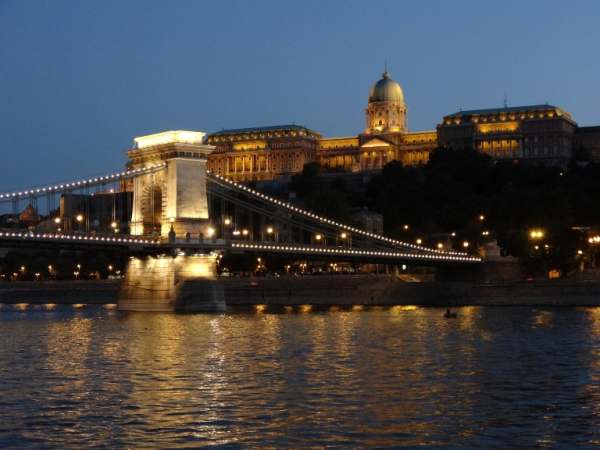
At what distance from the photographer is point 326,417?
843 inches

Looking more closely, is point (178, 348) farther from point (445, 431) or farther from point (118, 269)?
point (118, 269)

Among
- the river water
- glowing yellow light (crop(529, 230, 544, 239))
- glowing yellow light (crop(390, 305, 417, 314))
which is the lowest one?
the river water

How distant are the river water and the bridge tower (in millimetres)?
15545

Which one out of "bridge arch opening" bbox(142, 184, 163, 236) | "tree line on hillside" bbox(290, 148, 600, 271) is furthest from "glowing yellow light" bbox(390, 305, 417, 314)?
"bridge arch opening" bbox(142, 184, 163, 236)

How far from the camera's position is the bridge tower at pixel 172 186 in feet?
198

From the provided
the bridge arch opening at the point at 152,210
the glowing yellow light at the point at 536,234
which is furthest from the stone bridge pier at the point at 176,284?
the glowing yellow light at the point at 536,234

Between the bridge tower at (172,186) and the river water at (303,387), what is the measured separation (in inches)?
612

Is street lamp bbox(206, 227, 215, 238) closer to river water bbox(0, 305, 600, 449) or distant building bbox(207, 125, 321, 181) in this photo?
river water bbox(0, 305, 600, 449)

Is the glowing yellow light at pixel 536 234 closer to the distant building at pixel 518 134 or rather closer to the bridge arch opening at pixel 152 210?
the bridge arch opening at pixel 152 210

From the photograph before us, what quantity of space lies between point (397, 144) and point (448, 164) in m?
34.3

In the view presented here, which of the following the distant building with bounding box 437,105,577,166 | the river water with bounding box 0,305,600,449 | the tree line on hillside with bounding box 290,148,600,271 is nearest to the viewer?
the river water with bounding box 0,305,600,449

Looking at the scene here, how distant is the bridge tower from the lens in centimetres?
6034

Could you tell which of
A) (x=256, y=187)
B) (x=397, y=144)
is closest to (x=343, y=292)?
(x=256, y=187)

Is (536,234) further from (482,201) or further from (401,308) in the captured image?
(482,201)
